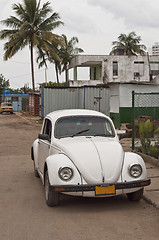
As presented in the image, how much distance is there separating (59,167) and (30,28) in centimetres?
3356

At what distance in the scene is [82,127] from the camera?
6.83 m

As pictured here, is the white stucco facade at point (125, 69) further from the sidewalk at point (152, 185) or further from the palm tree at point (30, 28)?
the sidewalk at point (152, 185)

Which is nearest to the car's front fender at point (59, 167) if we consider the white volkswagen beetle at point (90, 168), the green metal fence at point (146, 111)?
the white volkswagen beetle at point (90, 168)

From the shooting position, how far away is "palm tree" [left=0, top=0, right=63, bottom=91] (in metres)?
36.2

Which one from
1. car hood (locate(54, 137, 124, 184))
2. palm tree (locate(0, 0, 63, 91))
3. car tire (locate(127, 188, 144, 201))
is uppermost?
palm tree (locate(0, 0, 63, 91))

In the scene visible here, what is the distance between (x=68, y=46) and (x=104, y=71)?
1221 cm

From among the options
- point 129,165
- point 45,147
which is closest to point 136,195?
point 129,165

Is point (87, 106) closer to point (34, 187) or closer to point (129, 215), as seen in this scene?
point (34, 187)

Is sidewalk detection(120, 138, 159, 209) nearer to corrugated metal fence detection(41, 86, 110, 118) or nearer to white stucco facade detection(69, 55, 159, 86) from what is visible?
corrugated metal fence detection(41, 86, 110, 118)

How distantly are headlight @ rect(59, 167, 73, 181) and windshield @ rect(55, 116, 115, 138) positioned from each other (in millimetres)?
1221

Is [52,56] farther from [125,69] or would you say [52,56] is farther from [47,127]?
[47,127]

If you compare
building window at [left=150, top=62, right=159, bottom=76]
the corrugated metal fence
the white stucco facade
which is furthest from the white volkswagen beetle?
building window at [left=150, top=62, right=159, bottom=76]

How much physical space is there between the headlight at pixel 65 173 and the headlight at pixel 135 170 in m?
1.00

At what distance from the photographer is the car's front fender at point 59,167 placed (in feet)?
18.0
